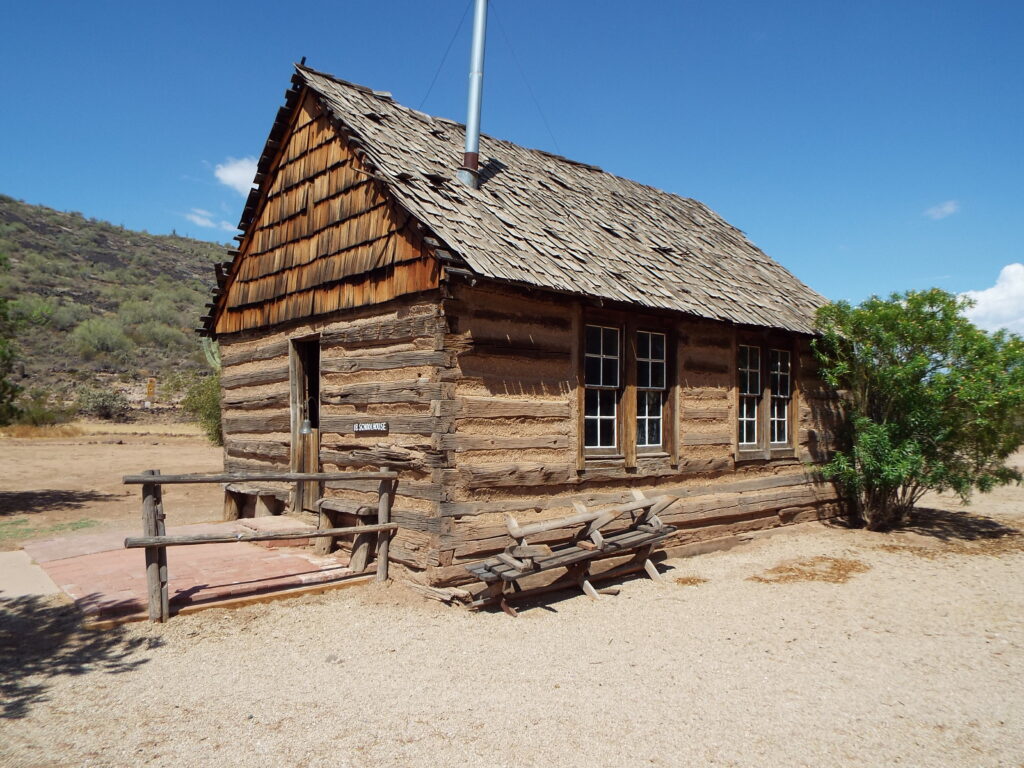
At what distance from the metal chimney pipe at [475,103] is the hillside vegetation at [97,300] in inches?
922

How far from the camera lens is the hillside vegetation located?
33.8 meters

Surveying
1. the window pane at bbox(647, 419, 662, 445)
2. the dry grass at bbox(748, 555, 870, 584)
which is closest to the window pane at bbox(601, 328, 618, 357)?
the window pane at bbox(647, 419, 662, 445)

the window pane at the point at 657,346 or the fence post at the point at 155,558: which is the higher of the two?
the window pane at the point at 657,346

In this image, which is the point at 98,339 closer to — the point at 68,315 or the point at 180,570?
the point at 68,315

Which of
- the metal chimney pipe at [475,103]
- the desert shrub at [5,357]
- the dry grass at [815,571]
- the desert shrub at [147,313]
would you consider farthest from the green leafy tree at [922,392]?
the desert shrub at [147,313]

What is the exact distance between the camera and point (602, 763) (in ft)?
12.7

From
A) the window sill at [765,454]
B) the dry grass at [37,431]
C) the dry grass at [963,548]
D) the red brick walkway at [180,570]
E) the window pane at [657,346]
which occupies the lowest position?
the dry grass at [963,548]

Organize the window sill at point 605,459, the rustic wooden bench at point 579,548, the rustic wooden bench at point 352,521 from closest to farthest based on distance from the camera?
the rustic wooden bench at point 579,548
the rustic wooden bench at point 352,521
the window sill at point 605,459

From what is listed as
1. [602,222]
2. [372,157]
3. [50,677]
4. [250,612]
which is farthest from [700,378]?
[50,677]

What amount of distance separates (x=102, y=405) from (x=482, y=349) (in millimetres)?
29283

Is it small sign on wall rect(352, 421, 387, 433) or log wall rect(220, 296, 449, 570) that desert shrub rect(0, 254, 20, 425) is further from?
small sign on wall rect(352, 421, 387, 433)

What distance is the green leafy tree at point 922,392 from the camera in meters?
10.2

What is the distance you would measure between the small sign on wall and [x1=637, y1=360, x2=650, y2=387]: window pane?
10.6 ft

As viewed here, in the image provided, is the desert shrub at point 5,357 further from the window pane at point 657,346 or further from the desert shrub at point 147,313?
the desert shrub at point 147,313
